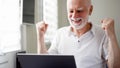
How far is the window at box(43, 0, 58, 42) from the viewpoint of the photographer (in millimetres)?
2484

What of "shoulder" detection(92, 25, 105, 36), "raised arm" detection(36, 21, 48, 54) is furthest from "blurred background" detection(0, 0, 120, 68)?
"shoulder" detection(92, 25, 105, 36)

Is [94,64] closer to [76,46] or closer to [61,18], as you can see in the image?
[76,46]

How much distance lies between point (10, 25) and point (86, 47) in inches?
26.2

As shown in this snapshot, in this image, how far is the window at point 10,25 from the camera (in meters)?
1.57

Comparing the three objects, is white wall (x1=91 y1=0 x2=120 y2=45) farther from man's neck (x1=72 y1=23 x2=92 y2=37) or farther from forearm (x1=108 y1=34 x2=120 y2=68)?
forearm (x1=108 y1=34 x2=120 y2=68)

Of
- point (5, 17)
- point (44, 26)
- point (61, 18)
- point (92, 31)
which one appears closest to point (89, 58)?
point (92, 31)

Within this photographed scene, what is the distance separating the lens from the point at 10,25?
170 cm

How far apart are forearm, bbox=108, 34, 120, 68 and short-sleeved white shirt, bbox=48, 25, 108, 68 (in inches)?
2.5

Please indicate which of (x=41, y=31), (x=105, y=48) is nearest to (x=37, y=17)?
(x=41, y=31)

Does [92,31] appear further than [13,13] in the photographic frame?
No

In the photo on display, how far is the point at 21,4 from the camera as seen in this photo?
1.80 metres

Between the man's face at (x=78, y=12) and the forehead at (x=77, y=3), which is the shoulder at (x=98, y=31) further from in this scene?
the forehead at (x=77, y=3)

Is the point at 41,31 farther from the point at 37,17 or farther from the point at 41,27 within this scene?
the point at 37,17

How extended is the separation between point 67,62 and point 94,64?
591mm
